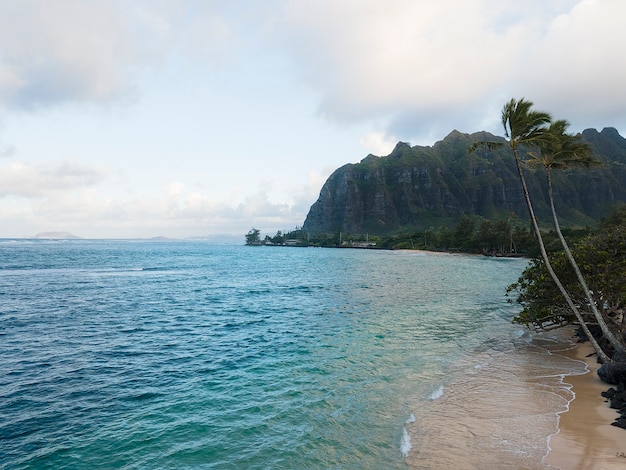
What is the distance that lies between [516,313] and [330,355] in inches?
1022

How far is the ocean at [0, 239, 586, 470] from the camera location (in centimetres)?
1201

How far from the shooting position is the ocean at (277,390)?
39.4 feet

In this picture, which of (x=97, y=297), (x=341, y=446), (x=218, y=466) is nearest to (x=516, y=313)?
(x=341, y=446)

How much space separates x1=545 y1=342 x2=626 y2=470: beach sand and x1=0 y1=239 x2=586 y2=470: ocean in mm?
553

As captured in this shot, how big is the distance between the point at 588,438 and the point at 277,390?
12569mm

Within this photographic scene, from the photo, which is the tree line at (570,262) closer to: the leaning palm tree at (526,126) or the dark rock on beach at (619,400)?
the leaning palm tree at (526,126)

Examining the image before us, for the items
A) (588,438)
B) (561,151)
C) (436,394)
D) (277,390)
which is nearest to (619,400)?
(588,438)

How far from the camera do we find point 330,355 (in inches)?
936

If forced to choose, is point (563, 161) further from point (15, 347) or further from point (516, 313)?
point (15, 347)

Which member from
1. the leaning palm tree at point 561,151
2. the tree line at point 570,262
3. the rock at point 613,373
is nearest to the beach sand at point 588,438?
the rock at point 613,373

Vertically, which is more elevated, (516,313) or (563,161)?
(563,161)

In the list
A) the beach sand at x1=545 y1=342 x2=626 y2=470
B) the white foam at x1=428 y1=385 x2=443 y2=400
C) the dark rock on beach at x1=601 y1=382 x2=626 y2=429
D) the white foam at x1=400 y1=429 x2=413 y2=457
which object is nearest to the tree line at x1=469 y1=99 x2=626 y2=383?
the dark rock on beach at x1=601 y1=382 x2=626 y2=429

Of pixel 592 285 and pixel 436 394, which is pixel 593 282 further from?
pixel 436 394

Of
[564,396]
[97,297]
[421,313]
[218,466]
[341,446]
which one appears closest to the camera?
[218,466]
